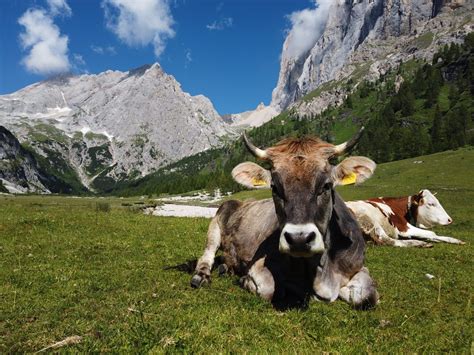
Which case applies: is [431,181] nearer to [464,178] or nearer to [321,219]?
[464,178]

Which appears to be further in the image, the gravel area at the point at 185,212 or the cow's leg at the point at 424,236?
the gravel area at the point at 185,212

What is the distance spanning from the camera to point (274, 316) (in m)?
6.95

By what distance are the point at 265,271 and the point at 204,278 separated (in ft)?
7.06

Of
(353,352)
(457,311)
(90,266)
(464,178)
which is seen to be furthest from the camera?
(464,178)

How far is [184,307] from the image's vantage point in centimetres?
762

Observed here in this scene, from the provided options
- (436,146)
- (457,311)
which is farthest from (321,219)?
(436,146)

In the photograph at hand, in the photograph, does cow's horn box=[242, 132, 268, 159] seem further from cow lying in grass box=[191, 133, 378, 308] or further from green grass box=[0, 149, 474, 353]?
green grass box=[0, 149, 474, 353]

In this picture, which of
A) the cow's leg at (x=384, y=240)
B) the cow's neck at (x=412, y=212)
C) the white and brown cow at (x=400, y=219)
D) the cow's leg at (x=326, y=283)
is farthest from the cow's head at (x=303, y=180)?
the cow's neck at (x=412, y=212)

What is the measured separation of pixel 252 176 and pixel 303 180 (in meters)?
1.79

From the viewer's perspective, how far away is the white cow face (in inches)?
831

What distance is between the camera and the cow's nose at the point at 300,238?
601 centimetres

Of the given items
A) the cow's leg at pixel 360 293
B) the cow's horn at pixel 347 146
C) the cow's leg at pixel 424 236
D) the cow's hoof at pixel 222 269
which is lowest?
the cow's leg at pixel 424 236

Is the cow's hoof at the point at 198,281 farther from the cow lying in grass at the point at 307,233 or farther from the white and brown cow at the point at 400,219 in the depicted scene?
the white and brown cow at the point at 400,219

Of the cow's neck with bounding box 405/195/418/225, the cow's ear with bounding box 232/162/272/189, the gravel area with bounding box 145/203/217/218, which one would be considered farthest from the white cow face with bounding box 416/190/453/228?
the gravel area with bounding box 145/203/217/218
